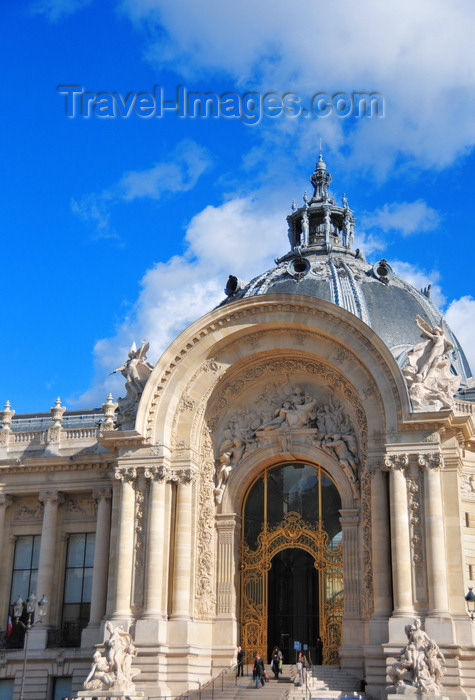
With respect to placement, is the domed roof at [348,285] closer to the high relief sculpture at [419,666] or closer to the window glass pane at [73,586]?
the high relief sculpture at [419,666]

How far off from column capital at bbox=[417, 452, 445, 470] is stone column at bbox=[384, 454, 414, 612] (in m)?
0.41

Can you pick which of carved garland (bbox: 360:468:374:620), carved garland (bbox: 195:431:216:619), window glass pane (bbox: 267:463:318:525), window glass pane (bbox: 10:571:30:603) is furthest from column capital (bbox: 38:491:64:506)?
carved garland (bbox: 360:468:374:620)

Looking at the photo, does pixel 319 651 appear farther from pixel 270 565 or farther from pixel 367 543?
pixel 367 543

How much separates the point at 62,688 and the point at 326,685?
974cm

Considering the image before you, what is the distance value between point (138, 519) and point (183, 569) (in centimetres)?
208

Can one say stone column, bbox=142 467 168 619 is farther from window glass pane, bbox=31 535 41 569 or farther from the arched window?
window glass pane, bbox=31 535 41 569

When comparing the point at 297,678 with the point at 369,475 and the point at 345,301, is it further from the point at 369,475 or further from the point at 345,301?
the point at 345,301

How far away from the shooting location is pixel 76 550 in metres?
32.7

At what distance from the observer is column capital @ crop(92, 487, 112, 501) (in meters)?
31.8

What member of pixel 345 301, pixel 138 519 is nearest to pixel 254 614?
pixel 138 519

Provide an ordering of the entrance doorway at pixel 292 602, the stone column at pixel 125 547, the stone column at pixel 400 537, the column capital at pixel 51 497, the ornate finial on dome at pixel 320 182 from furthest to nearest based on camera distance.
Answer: the ornate finial on dome at pixel 320 182 → the column capital at pixel 51 497 → the entrance doorway at pixel 292 602 → the stone column at pixel 125 547 → the stone column at pixel 400 537

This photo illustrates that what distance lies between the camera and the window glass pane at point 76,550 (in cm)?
3256

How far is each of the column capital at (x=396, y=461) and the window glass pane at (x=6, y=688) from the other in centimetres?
1492

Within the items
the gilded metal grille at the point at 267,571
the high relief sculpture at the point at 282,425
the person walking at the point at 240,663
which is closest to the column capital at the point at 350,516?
the gilded metal grille at the point at 267,571
